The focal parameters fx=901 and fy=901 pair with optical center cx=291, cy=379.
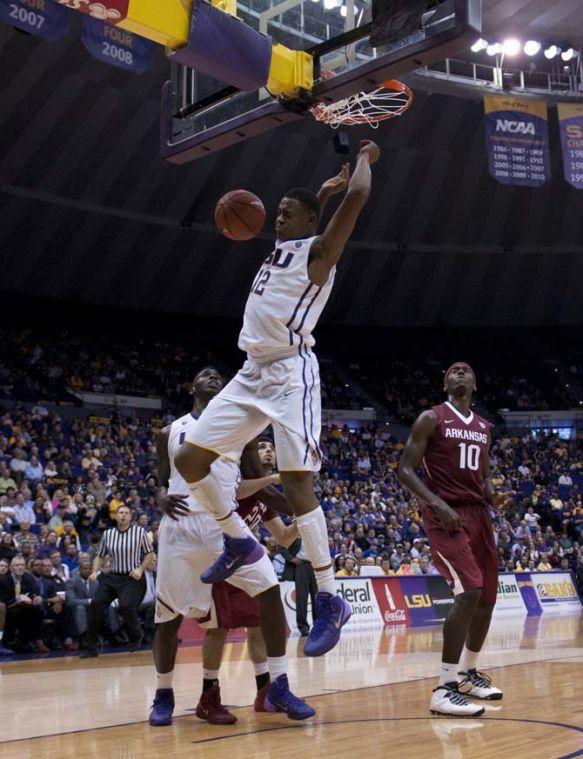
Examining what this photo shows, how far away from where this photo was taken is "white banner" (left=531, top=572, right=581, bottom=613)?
18.3m

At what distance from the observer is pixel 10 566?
37.1 ft

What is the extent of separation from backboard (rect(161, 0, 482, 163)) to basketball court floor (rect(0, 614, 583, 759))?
4133mm

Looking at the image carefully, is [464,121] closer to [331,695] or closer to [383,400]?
[383,400]

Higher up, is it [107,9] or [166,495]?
[107,9]

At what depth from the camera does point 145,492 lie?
61.2 feet

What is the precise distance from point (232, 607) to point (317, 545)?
48.3 inches

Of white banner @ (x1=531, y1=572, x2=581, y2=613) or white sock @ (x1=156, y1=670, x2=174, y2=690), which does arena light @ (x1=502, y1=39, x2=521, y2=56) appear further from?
white sock @ (x1=156, y1=670, x2=174, y2=690)

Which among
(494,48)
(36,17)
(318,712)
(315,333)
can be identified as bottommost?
(318,712)

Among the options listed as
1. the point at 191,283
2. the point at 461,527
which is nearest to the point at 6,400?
the point at 191,283

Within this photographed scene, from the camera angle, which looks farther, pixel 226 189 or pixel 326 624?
pixel 226 189

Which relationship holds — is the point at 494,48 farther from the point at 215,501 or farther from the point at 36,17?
the point at 215,501

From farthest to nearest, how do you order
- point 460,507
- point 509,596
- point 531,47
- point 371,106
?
point 531,47 < point 509,596 < point 371,106 < point 460,507

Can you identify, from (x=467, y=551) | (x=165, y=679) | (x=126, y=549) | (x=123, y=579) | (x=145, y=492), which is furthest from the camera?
(x=145, y=492)

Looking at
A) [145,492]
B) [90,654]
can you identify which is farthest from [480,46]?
[90,654]
